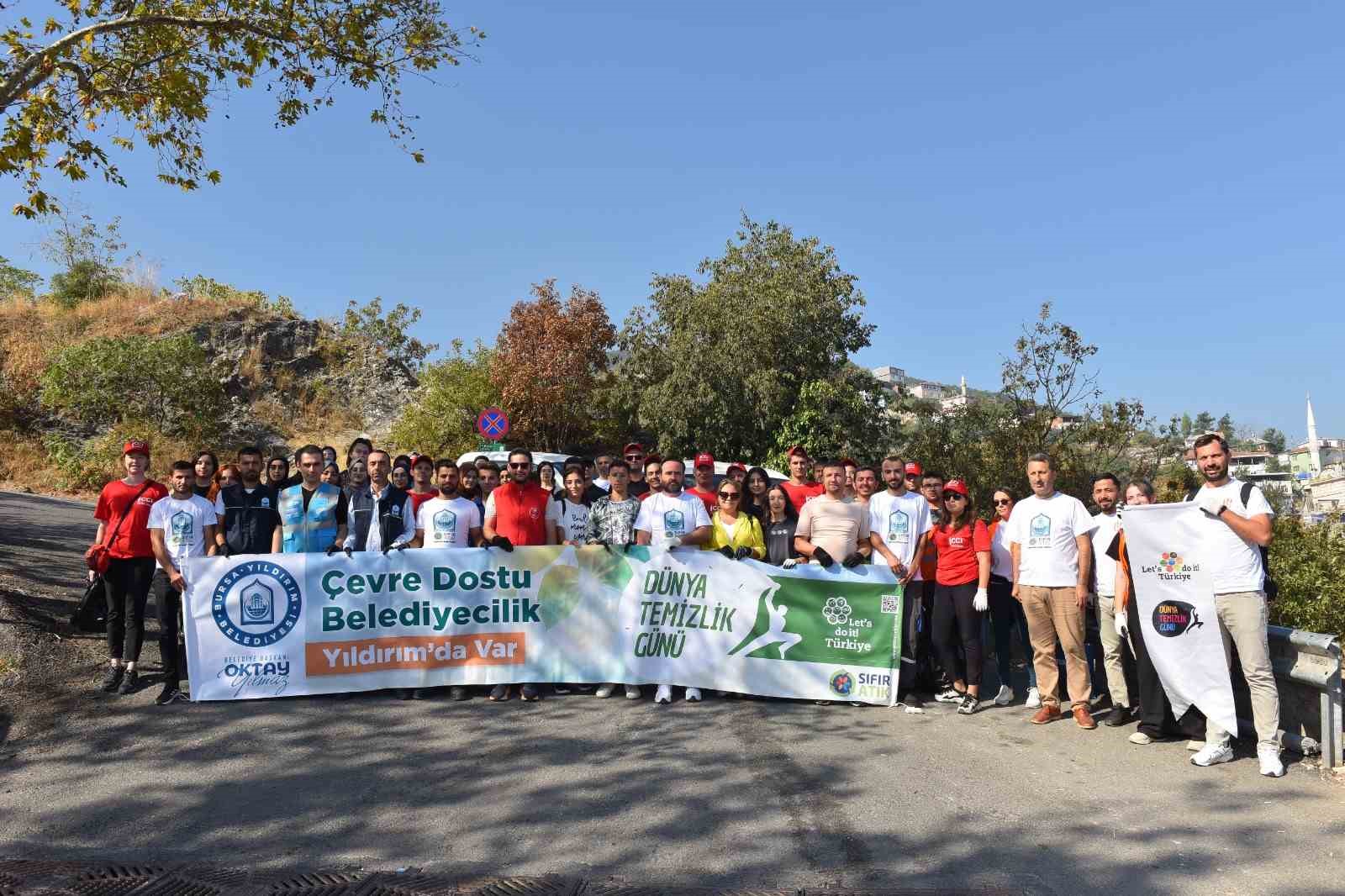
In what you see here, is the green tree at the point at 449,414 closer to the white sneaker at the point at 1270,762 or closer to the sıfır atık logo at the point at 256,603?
the sıfır atık logo at the point at 256,603

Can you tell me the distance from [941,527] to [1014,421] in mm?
9815

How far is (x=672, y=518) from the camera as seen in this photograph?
23.9ft

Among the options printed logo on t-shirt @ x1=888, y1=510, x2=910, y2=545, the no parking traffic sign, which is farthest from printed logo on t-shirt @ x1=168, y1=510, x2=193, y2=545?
the no parking traffic sign

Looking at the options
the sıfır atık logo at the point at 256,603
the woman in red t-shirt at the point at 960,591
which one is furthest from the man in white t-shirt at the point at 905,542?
the sıfır atık logo at the point at 256,603

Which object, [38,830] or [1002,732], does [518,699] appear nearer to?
[38,830]

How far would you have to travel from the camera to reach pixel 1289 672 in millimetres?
5469

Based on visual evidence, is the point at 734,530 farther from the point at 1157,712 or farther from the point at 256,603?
the point at 256,603

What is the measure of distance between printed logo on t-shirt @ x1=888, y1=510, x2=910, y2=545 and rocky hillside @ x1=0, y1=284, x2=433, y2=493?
19.9 metres

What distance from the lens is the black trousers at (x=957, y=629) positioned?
6.92m

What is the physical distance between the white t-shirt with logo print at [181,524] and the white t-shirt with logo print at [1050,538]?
673 cm

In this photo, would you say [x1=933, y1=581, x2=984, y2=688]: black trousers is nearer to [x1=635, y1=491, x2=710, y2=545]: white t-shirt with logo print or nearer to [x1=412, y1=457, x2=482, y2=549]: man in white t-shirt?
[x1=635, y1=491, x2=710, y2=545]: white t-shirt with logo print

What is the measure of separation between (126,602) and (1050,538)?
7.43 m

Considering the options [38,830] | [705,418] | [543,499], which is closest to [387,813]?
[38,830]

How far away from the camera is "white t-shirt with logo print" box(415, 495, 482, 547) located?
23.9 ft
